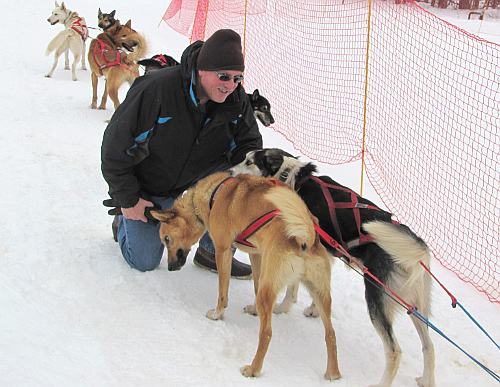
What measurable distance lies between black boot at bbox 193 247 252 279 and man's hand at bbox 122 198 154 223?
20.1 inches

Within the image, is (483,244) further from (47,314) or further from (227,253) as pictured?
(47,314)

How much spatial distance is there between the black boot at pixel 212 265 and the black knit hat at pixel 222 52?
137cm

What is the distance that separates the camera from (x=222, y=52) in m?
2.88

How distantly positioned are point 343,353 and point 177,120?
5.68ft

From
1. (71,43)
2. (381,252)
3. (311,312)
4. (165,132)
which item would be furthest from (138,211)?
(71,43)

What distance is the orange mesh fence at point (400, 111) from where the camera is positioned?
4.65m

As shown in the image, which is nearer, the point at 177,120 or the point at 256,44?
the point at 177,120

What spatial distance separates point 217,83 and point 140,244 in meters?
1.19

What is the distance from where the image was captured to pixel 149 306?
3.05 m

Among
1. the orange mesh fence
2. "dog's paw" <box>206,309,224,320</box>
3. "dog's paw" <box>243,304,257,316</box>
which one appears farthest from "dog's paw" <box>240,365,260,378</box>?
the orange mesh fence

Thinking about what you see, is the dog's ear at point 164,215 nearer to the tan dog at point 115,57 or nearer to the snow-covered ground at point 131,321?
the snow-covered ground at point 131,321

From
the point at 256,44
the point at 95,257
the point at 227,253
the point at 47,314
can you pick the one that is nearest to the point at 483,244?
the point at 227,253

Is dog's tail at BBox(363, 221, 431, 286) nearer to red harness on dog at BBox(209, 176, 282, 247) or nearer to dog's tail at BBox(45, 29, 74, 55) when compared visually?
red harness on dog at BBox(209, 176, 282, 247)

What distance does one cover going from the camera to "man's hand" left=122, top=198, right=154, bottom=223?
3.35 metres
